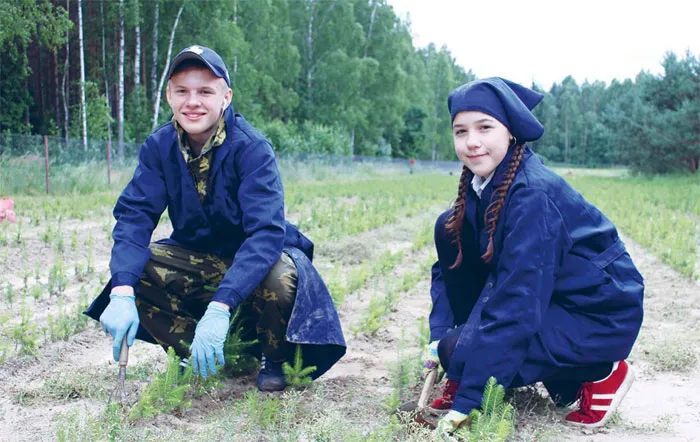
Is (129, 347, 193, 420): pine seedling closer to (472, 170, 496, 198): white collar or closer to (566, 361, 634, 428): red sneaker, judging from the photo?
(472, 170, 496, 198): white collar

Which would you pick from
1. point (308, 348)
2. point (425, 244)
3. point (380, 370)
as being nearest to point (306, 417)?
point (308, 348)

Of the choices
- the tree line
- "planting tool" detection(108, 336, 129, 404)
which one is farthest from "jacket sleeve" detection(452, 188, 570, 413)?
the tree line

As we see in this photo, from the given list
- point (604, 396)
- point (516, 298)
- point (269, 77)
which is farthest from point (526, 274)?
point (269, 77)

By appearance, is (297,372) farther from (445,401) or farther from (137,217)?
(137,217)

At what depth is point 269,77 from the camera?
98.7 ft

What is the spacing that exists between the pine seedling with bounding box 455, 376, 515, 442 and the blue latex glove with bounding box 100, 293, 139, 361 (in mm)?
1378

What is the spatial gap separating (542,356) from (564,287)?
284mm

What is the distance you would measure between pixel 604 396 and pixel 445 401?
0.66 meters

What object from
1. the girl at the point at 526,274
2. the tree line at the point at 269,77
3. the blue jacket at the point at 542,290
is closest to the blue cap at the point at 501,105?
the girl at the point at 526,274

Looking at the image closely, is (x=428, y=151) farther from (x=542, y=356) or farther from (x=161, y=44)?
(x=542, y=356)

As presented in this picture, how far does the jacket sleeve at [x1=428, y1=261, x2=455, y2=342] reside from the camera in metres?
3.01

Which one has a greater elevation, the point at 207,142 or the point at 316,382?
the point at 207,142

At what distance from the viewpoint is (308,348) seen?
3201mm

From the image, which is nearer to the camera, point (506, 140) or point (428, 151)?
point (506, 140)
